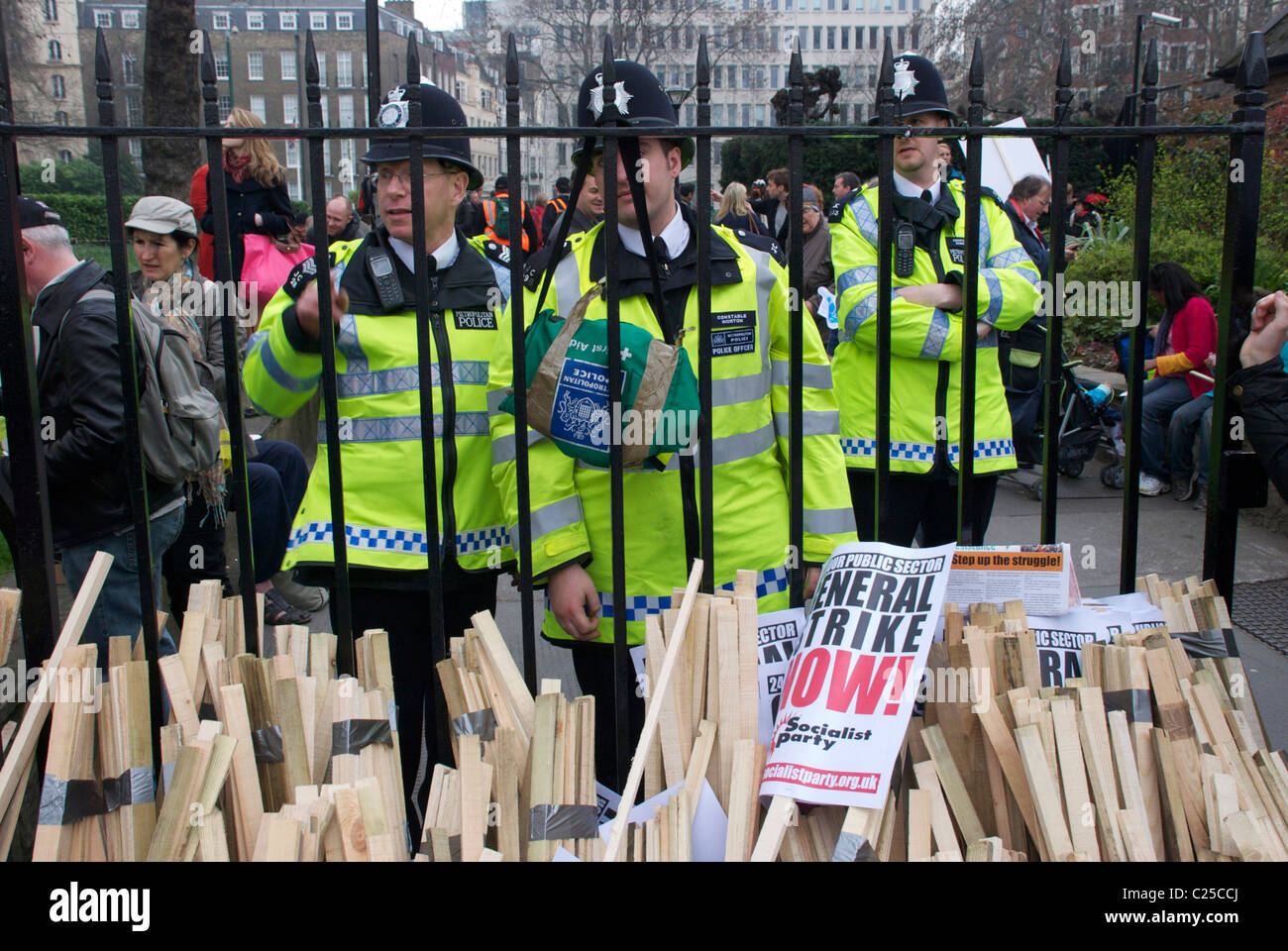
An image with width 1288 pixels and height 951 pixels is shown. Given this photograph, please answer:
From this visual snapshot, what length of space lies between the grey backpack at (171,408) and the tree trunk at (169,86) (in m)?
5.02

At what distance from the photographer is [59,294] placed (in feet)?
11.2

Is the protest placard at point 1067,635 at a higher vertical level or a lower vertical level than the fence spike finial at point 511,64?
lower

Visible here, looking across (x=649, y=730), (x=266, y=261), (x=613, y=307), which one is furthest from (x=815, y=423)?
(x=266, y=261)

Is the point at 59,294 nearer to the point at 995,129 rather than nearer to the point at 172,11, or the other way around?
the point at 995,129

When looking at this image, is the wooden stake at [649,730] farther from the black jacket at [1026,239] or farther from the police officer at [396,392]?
the black jacket at [1026,239]

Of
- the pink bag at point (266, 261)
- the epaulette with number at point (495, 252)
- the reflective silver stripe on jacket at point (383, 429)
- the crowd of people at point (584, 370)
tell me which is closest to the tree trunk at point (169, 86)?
the pink bag at point (266, 261)

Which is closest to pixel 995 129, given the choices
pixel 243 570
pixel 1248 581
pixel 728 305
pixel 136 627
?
pixel 728 305

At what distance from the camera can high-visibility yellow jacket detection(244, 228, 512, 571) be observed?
286 cm

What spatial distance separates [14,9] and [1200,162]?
96.9 feet

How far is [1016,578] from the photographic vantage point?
8.03 feet

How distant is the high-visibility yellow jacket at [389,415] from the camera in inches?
112

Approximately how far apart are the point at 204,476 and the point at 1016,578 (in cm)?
328

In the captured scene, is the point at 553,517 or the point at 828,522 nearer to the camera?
the point at 553,517

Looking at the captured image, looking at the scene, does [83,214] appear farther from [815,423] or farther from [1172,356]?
[815,423]
